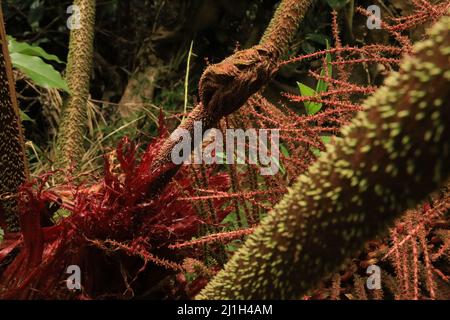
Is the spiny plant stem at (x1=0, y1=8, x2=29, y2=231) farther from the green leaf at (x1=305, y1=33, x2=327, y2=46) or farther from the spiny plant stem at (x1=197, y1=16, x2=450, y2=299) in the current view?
the green leaf at (x1=305, y1=33, x2=327, y2=46)

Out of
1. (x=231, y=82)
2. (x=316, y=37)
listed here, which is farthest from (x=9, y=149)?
(x=316, y=37)

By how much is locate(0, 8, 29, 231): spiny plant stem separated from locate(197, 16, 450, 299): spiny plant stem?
303mm

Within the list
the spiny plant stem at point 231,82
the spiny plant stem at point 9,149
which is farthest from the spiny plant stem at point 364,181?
the spiny plant stem at point 9,149

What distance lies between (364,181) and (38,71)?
0.82 metres

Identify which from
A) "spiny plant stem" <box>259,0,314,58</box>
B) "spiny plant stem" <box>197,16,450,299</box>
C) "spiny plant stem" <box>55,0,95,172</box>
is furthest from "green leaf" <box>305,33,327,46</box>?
"spiny plant stem" <box>197,16,450,299</box>

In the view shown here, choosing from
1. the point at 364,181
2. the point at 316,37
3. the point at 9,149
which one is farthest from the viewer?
the point at 316,37

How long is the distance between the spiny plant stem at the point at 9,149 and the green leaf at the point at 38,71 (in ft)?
1.27

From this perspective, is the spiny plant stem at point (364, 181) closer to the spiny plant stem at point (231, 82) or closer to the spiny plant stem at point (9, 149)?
the spiny plant stem at point (231, 82)

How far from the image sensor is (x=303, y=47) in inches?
58.4

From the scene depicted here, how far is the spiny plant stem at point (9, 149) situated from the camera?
22.1 inches

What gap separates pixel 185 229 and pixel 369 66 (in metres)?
0.90

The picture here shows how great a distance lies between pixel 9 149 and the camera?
575mm

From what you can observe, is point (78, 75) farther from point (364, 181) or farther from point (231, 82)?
point (364, 181)
